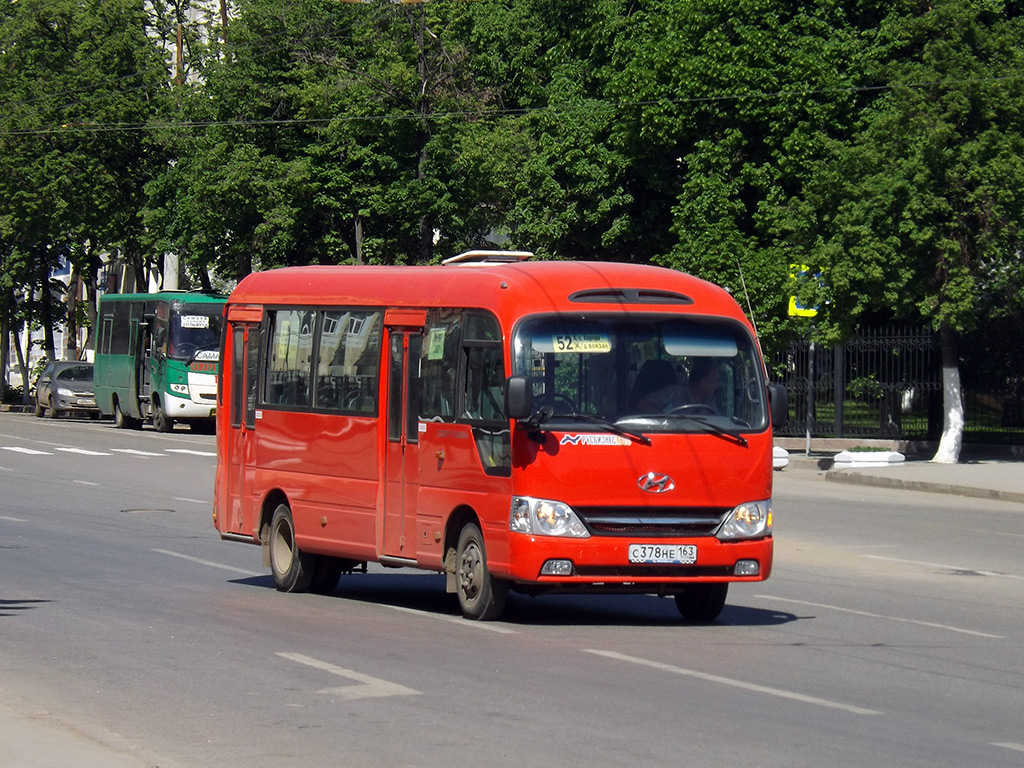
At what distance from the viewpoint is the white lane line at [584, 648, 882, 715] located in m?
9.11

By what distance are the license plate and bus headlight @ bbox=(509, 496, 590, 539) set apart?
0.36m

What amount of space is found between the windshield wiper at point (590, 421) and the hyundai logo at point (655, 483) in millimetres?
238

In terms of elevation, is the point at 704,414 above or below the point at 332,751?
above

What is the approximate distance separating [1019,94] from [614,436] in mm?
23231

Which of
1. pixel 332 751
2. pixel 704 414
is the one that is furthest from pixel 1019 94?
pixel 332 751

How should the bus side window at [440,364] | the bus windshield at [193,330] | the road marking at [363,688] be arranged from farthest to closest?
the bus windshield at [193,330], the bus side window at [440,364], the road marking at [363,688]

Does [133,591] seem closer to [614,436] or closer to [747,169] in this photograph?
[614,436]

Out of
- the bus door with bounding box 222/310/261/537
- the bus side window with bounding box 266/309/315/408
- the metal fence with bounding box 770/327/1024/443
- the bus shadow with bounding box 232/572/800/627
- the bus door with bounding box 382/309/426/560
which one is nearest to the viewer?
the bus shadow with bounding box 232/572/800/627

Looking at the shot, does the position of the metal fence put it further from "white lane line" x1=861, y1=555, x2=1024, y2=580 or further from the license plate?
the license plate

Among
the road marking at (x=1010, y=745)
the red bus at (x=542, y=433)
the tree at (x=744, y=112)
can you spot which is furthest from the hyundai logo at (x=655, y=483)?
the tree at (x=744, y=112)

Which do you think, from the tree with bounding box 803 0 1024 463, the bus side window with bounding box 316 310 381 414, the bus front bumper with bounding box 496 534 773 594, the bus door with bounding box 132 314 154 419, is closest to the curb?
the tree with bounding box 803 0 1024 463

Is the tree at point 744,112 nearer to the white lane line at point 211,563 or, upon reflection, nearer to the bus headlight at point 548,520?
the white lane line at point 211,563

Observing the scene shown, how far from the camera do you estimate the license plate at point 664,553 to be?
39.3ft

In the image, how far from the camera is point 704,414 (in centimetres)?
1249
